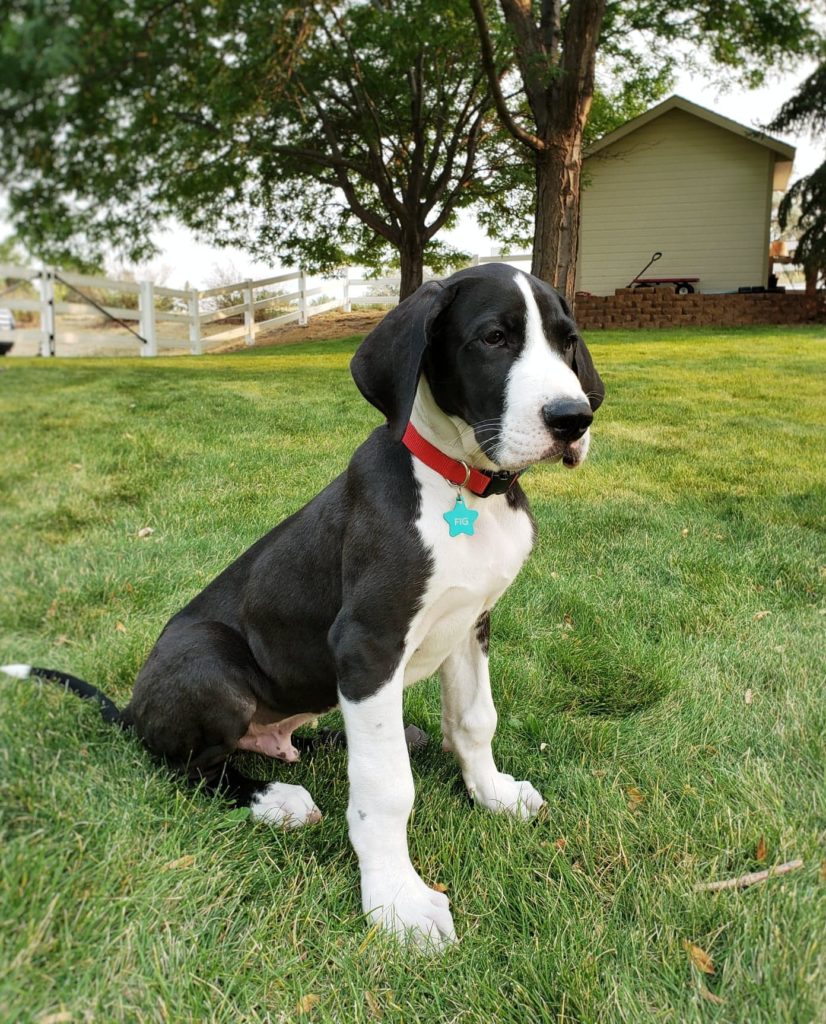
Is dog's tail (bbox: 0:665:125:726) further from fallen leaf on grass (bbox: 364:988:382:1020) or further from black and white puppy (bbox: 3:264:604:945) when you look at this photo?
fallen leaf on grass (bbox: 364:988:382:1020)

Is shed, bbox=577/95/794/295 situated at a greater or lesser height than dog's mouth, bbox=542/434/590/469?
greater

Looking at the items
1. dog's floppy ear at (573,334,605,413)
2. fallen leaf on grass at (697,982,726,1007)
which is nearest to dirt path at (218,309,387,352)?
dog's floppy ear at (573,334,605,413)

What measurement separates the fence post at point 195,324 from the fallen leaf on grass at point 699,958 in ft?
51.3

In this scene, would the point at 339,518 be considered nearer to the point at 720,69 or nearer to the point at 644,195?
the point at 720,69

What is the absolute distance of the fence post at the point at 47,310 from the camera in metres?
3.50

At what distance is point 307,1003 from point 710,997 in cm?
88

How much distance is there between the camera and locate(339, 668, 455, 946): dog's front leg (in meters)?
2.11

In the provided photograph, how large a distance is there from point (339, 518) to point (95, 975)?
4.32ft

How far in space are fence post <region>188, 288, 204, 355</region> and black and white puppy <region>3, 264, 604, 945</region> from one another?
14.5m

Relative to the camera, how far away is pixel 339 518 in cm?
248

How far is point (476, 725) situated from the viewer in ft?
8.50

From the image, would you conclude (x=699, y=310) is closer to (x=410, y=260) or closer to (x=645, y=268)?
(x=645, y=268)

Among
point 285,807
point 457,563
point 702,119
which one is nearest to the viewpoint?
point 457,563

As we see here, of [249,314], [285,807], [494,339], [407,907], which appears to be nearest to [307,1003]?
[407,907]
